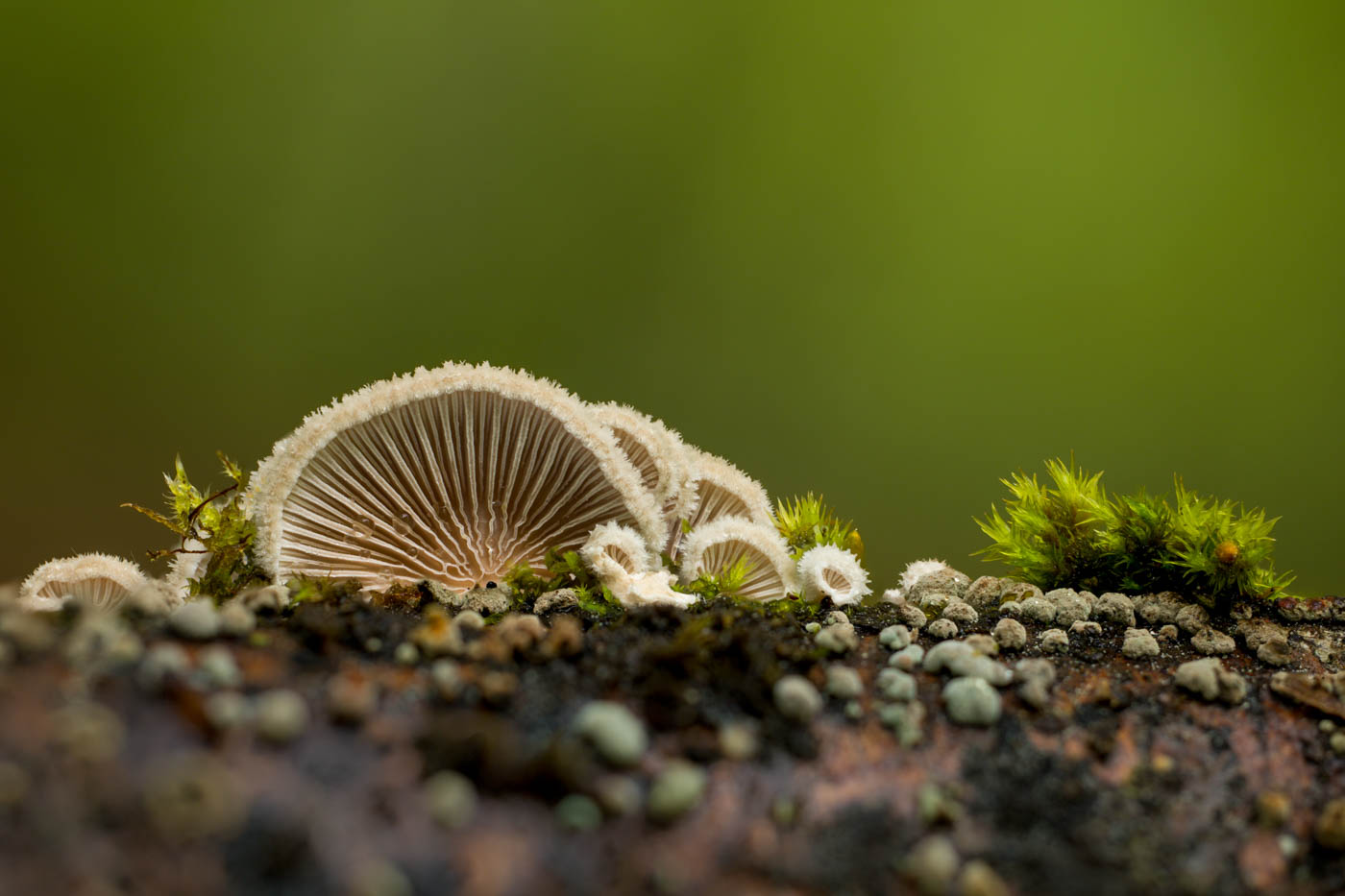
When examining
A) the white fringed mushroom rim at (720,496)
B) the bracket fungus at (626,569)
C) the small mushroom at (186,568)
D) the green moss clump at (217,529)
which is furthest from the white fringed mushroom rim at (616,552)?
the small mushroom at (186,568)

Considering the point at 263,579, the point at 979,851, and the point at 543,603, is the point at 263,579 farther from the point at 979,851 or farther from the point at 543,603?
the point at 979,851

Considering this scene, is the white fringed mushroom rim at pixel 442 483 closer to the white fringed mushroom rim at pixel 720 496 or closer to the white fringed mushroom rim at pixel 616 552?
the white fringed mushroom rim at pixel 616 552

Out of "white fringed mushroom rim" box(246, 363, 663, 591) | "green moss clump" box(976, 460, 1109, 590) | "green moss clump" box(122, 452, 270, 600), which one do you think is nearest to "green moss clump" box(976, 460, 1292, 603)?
"green moss clump" box(976, 460, 1109, 590)

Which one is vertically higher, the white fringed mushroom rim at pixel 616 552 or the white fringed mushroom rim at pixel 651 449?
the white fringed mushroom rim at pixel 651 449

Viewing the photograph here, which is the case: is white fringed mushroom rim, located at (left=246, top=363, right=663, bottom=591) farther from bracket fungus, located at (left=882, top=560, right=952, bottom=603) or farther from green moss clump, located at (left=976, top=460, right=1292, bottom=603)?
green moss clump, located at (left=976, top=460, right=1292, bottom=603)

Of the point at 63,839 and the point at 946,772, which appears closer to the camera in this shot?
the point at 63,839

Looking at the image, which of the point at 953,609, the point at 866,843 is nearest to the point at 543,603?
the point at 953,609
